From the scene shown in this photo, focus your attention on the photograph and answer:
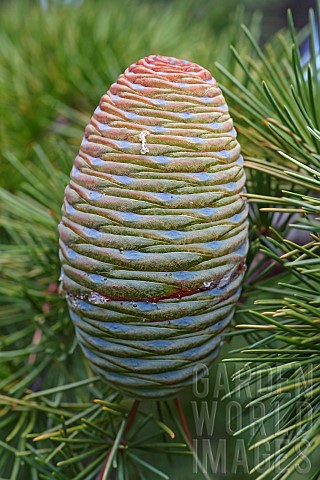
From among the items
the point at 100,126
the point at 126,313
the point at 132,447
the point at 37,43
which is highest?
the point at 37,43

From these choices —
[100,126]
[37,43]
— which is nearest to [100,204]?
[100,126]

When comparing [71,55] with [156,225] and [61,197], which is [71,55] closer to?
[61,197]

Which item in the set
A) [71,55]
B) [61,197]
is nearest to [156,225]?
[61,197]

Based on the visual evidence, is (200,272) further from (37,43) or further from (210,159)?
(37,43)

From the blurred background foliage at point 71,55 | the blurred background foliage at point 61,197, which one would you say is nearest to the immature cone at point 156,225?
the blurred background foliage at point 61,197

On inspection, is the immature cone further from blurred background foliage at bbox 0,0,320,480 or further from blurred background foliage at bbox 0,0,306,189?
blurred background foliage at bbox 0,0,306,189

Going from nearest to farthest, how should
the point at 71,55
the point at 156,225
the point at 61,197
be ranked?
the point at 156,225 → the point at 61,197 → the point at 71,55

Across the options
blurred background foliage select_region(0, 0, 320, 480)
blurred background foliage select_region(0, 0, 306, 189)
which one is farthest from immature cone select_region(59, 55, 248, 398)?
blurred background foliage select_region(0, 0, 306, 189)
